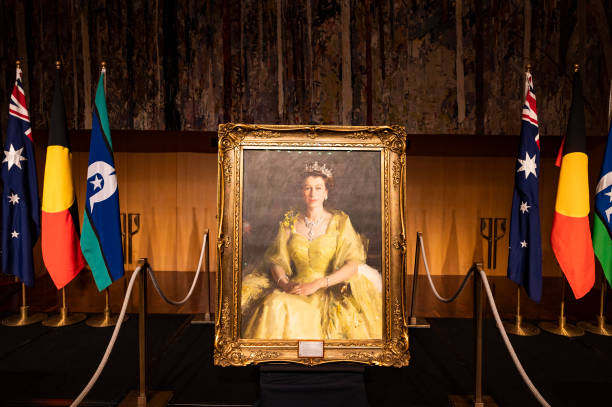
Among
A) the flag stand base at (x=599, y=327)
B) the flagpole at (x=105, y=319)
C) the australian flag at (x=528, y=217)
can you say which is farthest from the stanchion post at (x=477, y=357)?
the flagpole at (x=105, y=319)

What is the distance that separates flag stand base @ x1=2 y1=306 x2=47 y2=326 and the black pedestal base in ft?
10.5

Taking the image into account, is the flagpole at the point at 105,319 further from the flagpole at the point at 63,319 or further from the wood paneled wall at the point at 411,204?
the wood paneled wall at the point at 411,204

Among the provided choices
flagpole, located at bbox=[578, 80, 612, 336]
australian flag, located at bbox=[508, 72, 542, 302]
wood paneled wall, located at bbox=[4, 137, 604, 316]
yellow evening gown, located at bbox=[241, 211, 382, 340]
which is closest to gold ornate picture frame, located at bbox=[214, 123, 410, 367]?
yellow evening gown, located at bbox=[241, 211, 382, 340]

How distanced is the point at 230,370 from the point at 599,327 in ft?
13.5

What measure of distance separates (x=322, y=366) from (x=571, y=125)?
338cm

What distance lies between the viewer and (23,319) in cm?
398

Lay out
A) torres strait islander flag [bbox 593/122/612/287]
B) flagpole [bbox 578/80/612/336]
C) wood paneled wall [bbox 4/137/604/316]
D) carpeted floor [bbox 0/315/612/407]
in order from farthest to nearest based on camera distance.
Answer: wood paneled wall [bbox 4/137/604/316]
flagpole [bbox 578/80/612/336]
torres strait islander flag [bbox 593/122/612/287]
carpeted floor [bbox 0/315/612/407]

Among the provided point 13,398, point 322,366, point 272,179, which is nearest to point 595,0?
point 272,179

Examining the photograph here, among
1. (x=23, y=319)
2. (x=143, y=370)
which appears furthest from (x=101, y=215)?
(x=23, y=319)

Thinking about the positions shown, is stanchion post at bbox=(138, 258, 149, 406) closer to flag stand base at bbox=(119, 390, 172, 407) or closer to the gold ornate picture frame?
flag stand base at bbox=(119, 390, 172, 407)

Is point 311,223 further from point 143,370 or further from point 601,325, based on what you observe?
point 601,325

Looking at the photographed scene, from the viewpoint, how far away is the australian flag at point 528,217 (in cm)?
345

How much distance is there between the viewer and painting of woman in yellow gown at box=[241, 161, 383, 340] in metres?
2.42

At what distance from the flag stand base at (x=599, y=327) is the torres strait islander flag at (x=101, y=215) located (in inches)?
204
